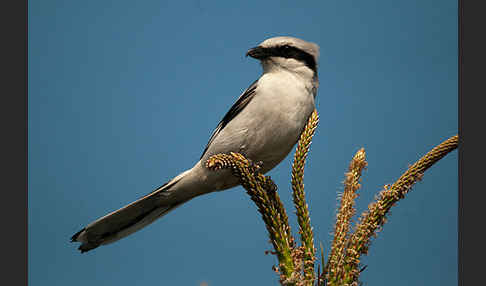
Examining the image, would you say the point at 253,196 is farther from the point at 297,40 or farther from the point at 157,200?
the point at 297,40

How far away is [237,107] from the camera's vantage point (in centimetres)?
236

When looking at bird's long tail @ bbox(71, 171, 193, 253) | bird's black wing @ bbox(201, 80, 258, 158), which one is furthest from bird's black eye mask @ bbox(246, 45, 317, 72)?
bird's long tail @ bbox(71, 171, 193, 253)

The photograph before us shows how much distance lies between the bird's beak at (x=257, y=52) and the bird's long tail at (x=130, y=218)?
790 mm

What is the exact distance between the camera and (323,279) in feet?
5.00

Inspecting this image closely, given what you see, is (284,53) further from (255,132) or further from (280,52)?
(255,132)

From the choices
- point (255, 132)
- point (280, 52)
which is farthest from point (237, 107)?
point (280, 52)

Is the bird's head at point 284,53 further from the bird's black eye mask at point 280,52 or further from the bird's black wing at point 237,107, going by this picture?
the bird's black wing at point 237,107

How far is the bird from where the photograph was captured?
216 centimetres

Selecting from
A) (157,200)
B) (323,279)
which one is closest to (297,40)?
(157,200)

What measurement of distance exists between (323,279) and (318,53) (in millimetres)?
1409

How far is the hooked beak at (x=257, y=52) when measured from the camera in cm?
234

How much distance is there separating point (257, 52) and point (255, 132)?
501 mm

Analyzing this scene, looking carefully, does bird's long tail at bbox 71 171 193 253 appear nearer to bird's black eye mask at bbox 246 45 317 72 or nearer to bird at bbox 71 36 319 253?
bird at bbox 71 36 319 253

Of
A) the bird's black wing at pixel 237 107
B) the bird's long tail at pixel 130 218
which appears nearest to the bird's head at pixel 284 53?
the bird's black wing at pixel 237 107
